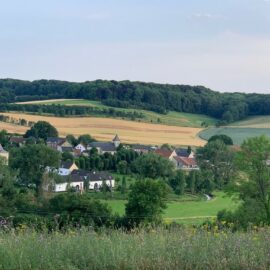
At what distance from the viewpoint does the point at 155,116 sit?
96.4 metres

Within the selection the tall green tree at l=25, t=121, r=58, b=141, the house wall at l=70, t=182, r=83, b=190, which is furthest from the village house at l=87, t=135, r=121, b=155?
the house wall at l=70, t=182, r=83, b=190

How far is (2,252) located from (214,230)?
2.37m

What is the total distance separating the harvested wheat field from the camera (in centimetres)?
8079

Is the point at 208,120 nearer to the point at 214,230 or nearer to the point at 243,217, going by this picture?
the point at 243,217

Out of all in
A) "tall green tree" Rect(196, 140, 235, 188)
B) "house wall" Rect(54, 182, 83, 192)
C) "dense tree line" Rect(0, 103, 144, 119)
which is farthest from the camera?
"dense tree line" Rect(0, 103, 144, 119)

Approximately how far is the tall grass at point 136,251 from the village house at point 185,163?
197 ft

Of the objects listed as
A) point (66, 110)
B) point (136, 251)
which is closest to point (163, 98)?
point (66, 110)

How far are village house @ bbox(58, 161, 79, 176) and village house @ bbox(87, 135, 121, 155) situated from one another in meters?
10.3

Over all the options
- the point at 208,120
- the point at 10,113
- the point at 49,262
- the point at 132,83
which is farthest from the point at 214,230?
the point at 132,83

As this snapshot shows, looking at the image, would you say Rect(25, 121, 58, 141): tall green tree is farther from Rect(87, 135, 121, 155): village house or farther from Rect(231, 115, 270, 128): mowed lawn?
Rect(231, 115, 270, 128): mowed lawn

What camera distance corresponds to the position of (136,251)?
5508 millimetres

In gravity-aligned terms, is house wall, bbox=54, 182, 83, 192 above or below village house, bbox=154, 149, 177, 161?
below

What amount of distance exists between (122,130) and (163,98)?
1056 inches

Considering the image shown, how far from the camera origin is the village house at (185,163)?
6650 cm
